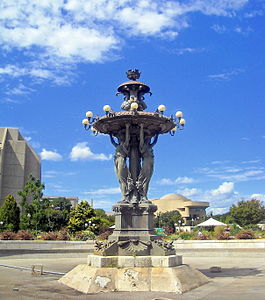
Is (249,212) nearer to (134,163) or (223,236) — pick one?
(223,236)

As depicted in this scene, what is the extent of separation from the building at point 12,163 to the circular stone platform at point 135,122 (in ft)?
200

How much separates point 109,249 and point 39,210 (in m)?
37.3

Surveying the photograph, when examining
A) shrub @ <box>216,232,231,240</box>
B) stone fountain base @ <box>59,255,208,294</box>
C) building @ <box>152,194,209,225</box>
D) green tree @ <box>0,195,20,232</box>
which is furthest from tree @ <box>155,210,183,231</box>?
stone fountain base @ <box>59,255,208,294</box>

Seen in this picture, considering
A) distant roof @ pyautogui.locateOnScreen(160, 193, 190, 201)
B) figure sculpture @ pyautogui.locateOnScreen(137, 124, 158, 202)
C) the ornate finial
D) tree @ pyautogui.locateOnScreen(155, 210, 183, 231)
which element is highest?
distant roof @ pyautogui.locateOnScreen(160, 193, 190, 201)

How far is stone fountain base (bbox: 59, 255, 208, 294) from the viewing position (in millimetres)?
9984

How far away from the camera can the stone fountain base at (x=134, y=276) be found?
9.98 metres

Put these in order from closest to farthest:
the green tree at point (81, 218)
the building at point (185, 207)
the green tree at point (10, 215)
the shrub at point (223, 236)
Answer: the shrub at point (223, 236) → the green tree at point (81, 218) → the green tree at point (10, 215) → the building at point (185, 207)

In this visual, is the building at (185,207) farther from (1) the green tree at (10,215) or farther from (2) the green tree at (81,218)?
(2) the green tree at (81,218)

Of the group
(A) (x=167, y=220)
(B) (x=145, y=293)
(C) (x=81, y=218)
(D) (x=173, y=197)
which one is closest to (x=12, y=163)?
(C) (x=81, y=218)

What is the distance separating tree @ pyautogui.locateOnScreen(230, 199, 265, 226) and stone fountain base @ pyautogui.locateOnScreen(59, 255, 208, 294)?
65.6 metres

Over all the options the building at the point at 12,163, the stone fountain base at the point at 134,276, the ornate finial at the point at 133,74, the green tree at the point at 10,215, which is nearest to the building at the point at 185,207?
the building at the point at 12,163

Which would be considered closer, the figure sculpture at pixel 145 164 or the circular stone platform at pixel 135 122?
the circular stone platform at pixel 135 122

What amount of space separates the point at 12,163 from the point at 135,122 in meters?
64.7

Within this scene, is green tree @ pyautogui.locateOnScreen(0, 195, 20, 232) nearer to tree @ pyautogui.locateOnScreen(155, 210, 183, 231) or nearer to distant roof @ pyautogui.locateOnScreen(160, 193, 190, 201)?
tree @ pyautogui.locateOnScreen(155, 210, 183, 231)
